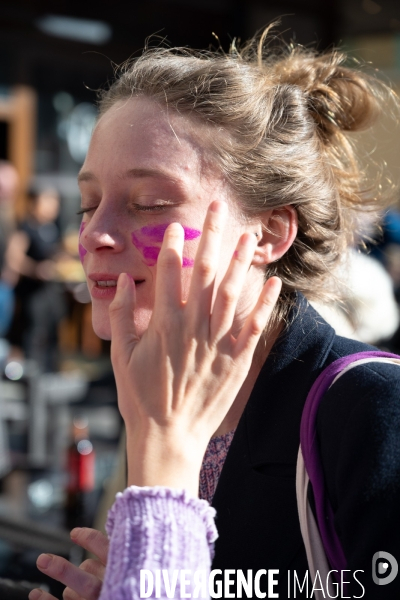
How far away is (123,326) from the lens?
1.27 m

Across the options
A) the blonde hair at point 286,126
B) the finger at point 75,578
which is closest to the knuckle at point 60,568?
the finger at point 75,578

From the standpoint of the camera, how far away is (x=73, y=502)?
280cm

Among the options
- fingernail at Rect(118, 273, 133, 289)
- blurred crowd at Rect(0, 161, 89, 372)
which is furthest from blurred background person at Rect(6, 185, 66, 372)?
fingernail at Rect(118, 273, 133, 289)

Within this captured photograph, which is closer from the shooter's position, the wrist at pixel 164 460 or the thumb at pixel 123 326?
the wrist at pixel 164 460

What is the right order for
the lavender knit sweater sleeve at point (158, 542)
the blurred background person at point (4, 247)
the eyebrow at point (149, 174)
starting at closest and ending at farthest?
the lavender knit sweater sleeve at point (158, 542), the eyebrow at point (149, 174), the blurred background person at point (4, 247)

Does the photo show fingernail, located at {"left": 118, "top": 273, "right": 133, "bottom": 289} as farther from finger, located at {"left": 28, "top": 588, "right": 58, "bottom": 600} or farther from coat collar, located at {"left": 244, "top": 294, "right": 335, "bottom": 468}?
finger, located at {"left": 28, "top": 588, "right": 58, "bottom": 600}

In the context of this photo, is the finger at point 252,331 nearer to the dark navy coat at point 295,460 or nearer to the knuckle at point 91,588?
the dark navy coat at point 295,460

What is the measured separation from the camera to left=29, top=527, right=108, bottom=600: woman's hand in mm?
1322

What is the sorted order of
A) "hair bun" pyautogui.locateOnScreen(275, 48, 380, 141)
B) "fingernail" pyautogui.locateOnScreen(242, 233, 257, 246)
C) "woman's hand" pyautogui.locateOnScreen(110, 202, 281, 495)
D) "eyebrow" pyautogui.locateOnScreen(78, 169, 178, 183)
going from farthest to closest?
1. "hair bun" pyautogui.locateOnScreen(275, 48, 380, 141)
2. "eyebrow" pyautogui.locateOnScreen(78, 169, 178, 183)
3. "fingernail" pyautogui.locateOnScreen(242, 233, 257, 246)
4. "woman's hand" pyautogui.locateOnScreen(110, 202, 281, 495)

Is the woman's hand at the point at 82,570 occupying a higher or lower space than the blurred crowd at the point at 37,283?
lower

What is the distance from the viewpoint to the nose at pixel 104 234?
1491 mm

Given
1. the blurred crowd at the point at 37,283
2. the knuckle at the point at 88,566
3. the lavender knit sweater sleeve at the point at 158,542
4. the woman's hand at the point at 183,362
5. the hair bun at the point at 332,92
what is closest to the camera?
the lavender knit sweater sleeve at the point at 158,542

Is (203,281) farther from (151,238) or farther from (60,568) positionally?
(60,568)

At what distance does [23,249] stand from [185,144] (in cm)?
662
